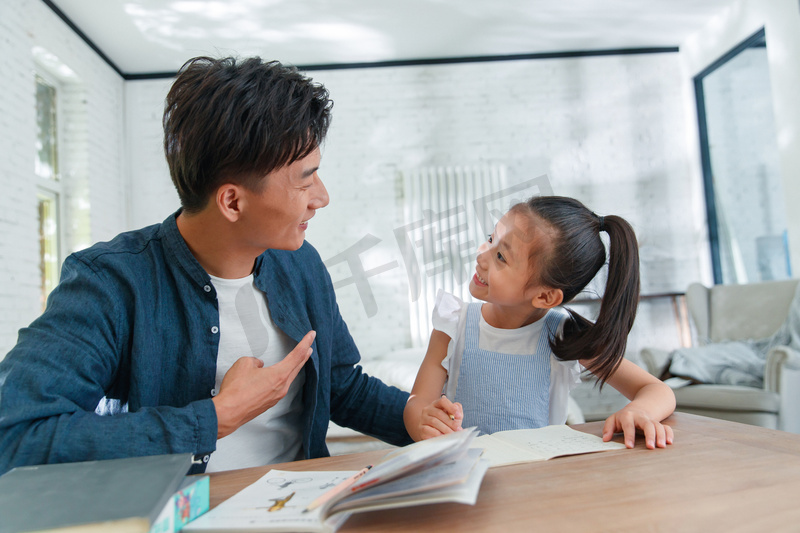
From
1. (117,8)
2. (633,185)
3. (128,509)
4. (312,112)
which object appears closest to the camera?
(128,509)

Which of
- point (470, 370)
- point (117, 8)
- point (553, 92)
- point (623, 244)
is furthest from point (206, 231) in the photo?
point (553, 92)

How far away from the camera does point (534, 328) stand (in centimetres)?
140

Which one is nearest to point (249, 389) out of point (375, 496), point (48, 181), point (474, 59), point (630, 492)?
point (375, 496)

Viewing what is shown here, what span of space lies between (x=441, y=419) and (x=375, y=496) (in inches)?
15.5

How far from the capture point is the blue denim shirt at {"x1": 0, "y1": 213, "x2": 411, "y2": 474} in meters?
0.83

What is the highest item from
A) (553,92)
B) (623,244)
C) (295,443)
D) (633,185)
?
(553,92)

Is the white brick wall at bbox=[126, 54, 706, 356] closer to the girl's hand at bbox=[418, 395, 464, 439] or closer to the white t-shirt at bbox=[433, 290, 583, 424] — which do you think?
the white t-shirt at bbox=[433, 290, 583, 424]

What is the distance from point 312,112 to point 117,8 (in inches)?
150

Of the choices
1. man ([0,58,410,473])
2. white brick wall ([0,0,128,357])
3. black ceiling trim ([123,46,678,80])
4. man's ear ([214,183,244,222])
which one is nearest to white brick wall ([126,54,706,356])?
black ceiling trim ([123,46,678,80])

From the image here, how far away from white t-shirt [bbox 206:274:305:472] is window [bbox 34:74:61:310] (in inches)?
135

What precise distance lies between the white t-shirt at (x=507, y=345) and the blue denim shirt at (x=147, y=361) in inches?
7.0

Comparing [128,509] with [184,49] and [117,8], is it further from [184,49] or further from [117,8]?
[184,49]

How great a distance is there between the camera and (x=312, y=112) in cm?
121

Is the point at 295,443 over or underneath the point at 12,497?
underneath
